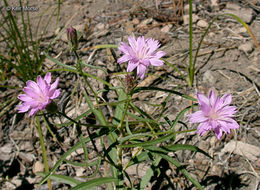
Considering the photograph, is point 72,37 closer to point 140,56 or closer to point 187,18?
point 140,56

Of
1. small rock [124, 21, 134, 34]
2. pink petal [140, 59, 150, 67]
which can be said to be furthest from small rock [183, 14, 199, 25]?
pink petal [140, 59, 150, 67]

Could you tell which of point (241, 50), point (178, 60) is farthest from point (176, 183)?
point (241, 50)

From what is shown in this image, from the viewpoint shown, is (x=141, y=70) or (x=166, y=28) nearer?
(x=141, y=70)

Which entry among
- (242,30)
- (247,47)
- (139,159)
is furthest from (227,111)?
(242,30)

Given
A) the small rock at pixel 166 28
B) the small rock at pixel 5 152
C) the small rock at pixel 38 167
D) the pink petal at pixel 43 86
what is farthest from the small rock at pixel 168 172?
the small rock at pixel 166 28

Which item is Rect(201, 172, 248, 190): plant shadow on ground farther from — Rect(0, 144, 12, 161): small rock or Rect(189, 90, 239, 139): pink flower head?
Rect(0, 144, 12, 161): small rock

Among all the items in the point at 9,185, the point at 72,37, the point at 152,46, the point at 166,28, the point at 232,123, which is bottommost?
the point at 9,185

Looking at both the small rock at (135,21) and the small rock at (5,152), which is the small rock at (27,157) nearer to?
the small rock at (5,152)

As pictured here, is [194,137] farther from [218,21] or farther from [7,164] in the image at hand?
[7,164]
